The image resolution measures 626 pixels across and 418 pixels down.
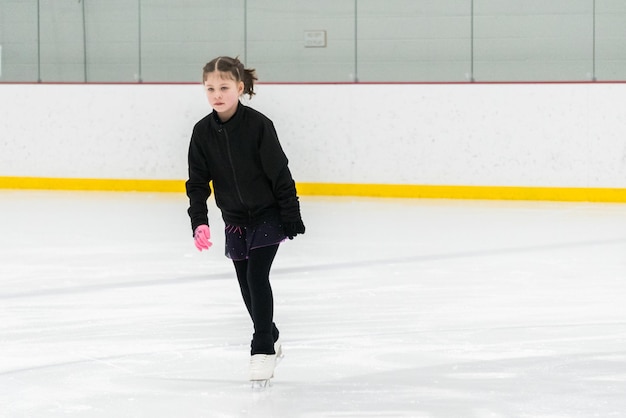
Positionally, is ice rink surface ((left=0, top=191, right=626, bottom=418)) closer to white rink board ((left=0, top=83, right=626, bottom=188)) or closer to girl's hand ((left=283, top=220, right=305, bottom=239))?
girl's hand ((left=283, top=220, right=305, bottom=239))

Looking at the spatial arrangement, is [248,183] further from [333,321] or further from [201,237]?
[333,321]

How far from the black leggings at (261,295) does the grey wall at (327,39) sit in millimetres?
7480

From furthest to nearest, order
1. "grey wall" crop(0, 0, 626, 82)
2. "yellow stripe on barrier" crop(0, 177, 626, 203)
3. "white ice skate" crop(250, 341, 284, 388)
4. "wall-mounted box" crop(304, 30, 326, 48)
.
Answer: "wall-mounted box" crop(304, 30, 326, 48), "grey wall" crop(0, 0, 626, 82), "yellow stripe on barrier" crop(0, 177, 626, 203), "white ice skate" crop(250, 341, 284, 388)

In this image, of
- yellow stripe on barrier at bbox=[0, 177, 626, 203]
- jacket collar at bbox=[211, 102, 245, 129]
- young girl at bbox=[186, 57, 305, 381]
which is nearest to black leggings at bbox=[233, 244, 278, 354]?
young girl at bbox=[186, 57, 305, 381]

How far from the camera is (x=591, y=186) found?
9.94 meters

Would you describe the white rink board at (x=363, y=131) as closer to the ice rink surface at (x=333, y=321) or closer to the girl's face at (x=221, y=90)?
the ice rink surface at (x=333, y=321)

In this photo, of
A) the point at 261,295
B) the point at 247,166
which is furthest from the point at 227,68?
the point at 261,295

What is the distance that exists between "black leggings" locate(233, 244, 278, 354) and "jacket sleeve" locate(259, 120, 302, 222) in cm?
13

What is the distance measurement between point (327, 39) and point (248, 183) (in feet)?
26.9

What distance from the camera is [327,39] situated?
37.8ft

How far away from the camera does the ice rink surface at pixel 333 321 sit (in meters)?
3.39

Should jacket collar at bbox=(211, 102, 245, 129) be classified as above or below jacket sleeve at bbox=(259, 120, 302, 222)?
above

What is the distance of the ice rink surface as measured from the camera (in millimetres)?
3393

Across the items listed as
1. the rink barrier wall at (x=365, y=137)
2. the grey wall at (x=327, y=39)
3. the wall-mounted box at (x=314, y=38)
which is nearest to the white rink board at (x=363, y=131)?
the rink barrier wall at (x=365, y=137)
